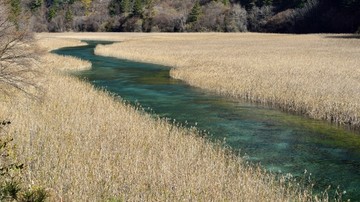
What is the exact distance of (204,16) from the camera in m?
120

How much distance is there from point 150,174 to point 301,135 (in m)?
9.24

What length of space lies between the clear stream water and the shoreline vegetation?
1321 millimetres

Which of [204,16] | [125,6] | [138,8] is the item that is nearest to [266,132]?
[204,16]

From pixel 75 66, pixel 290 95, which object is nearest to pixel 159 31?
pixel 75 66

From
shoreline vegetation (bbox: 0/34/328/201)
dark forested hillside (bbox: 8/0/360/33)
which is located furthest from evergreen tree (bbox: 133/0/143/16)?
shoreline vegetation (bbox: 0/34/328/201)

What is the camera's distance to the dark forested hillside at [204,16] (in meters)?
101

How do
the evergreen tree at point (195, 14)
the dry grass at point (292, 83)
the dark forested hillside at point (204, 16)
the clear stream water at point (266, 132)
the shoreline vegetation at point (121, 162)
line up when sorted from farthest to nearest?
the evergreen tree at point (195, 14) → the dark forested hillside at point (204, 16) → the dry grass at point (292, 83) → the clear stream water at point (266, 132) → the shoreline vegetation at point (121, 162)

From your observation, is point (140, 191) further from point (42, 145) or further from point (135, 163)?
point (42, 145)

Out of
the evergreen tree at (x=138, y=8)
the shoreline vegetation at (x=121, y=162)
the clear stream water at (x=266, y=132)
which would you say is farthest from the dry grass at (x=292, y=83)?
the evergreen tree at (x=138, y=8)

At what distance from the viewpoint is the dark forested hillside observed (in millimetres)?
100688

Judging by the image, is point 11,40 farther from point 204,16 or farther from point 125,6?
point 125,6

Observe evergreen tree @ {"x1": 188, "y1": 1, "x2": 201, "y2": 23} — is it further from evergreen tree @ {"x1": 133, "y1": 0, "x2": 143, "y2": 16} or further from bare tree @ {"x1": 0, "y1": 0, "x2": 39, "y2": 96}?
bare tree @ {"x1": 0, "y1": 0, "x2": 39, "y2": 96}

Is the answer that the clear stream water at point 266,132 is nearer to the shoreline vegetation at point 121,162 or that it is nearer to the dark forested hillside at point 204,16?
the shoreline vegetation at point 121,162

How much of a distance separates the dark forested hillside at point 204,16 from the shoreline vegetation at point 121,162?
7805 cm
